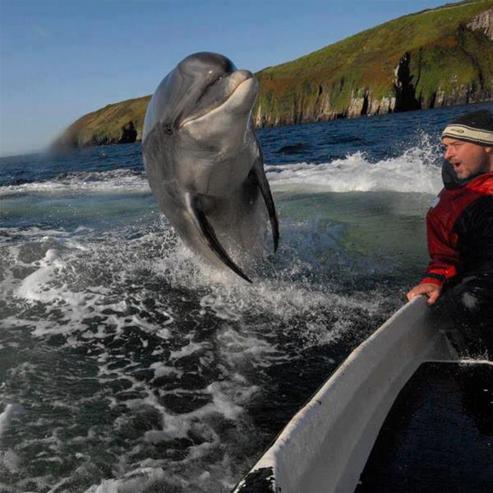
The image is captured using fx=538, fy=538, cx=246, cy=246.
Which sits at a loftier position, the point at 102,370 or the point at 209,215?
the point at 209,215

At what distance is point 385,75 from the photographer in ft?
348

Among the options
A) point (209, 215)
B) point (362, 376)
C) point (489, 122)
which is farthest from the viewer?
point (209, 215)

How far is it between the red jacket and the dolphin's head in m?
1.91

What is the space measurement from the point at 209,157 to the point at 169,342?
6.44 feet

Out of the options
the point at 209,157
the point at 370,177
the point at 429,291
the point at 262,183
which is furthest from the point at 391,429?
the point at 370,177

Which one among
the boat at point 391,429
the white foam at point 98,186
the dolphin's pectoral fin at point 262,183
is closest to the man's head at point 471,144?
the boat at point 391,429

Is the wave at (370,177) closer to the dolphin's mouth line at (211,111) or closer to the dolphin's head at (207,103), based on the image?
the dolphin's head at (207,103)

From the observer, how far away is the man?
3.47m

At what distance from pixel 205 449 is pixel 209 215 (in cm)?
316

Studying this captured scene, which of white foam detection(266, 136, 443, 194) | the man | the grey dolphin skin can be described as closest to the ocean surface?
the grey dolphin skin

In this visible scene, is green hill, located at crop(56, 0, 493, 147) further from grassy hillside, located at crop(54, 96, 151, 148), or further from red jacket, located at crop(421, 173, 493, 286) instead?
red jacket, located at crop(421, 173, 493, 286)

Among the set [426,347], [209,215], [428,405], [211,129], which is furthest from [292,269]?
[428,405]

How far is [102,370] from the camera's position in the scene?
504 cm

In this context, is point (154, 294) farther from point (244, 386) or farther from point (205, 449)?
point (205, 449)
